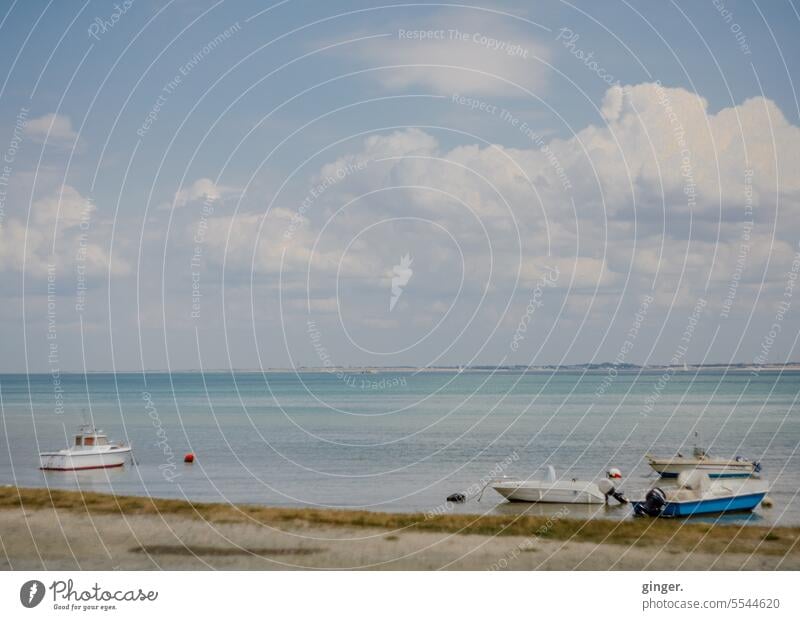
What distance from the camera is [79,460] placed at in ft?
200

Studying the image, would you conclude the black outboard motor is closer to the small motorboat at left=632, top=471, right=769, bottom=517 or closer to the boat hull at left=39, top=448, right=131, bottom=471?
the small motorboat at left=632, top=471, right=769, bottom=517

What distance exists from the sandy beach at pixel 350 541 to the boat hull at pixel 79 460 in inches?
909

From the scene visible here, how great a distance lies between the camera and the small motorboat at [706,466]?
53500 mm

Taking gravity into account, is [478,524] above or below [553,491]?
below

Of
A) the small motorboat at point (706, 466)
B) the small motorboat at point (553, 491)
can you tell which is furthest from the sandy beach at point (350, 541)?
the small motorboat at point (706, 466)

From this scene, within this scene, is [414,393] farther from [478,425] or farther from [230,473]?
[230,473]

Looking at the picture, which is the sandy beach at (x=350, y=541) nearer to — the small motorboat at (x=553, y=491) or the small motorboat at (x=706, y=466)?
the small motorboat at (x=553, y=491)

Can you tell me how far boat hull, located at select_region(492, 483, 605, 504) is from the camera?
4412cm

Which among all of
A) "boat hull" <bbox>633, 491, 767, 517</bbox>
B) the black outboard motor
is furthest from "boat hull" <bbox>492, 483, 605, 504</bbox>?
the black outboard motor

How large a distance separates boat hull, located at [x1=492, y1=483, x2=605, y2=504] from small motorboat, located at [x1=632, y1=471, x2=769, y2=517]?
216cm

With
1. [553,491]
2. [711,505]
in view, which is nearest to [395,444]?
[553,491]

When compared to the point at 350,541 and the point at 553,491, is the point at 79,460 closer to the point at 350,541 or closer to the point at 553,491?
the point at 553,491

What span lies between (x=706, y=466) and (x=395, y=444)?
23.8m

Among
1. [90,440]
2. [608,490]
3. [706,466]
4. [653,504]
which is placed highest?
[90,440]
